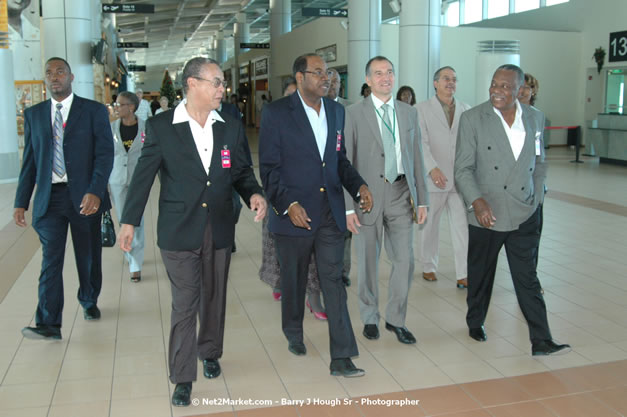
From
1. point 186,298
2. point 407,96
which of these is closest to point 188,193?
point 186,298

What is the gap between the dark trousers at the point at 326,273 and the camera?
3.60m

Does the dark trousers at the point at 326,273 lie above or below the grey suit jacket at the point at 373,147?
below

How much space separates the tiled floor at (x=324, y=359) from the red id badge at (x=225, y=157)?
1.21 meters

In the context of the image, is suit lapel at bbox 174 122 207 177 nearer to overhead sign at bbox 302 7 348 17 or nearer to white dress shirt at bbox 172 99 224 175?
white dress shirt at bbox 172 99 224 175

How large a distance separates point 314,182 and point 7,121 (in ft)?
34.3

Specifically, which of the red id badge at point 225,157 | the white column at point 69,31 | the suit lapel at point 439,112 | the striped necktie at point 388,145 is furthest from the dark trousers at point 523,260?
the white column at point 69,31

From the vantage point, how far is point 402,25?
41.3 ft

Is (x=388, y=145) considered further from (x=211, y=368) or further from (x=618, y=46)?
(x=618, y=46)

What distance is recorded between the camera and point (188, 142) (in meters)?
3.26

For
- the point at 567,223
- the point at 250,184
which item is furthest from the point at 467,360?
the point at 567,223

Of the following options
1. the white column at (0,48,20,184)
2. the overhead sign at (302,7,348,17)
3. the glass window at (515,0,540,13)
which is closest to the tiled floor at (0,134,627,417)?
the white column at (0,48,20,184)

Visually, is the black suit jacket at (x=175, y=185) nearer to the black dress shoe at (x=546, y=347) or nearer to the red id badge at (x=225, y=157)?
the red id badge at (x=225, y=157)

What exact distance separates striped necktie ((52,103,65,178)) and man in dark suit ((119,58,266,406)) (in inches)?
46.6

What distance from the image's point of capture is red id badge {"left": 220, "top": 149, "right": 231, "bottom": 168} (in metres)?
3.35
